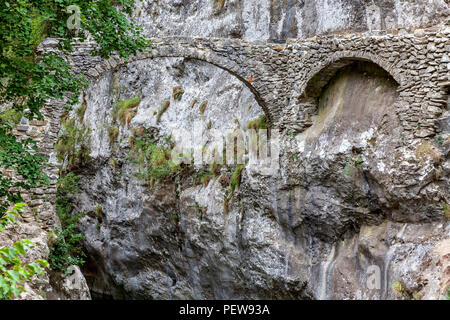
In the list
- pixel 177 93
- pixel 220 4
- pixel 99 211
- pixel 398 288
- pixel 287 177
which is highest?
pixel 220 4

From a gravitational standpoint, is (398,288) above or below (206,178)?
below

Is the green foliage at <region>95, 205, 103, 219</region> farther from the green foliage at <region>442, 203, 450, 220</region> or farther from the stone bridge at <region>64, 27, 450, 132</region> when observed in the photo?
the green foliage at <region>442, 203, 450, 220</region>

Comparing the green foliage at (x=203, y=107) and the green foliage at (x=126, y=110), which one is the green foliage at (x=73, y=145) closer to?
the green foliage at (x=126, y=110)

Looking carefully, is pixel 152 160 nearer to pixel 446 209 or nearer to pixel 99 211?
pixel 99 211

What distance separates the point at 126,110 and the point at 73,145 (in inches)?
106

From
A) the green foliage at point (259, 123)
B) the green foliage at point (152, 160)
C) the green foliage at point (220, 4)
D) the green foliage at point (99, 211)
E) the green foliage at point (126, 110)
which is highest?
the green foliage at point (220, 4)

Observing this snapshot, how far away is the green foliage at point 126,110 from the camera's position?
17375 millimetres

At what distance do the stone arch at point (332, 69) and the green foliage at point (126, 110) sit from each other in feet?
26.2

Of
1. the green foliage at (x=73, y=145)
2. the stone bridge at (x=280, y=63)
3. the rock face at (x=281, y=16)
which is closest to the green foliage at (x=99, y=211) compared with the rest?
the green foliage at (x=73, y=145)

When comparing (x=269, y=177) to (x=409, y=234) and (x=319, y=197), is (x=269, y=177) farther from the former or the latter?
(x=409, y=234)

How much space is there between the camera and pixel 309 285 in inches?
450

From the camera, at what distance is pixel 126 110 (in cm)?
1758

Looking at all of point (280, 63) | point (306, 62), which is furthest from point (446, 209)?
point (280, 63)

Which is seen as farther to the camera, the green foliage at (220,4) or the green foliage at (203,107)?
the green foliage at (220,4)
